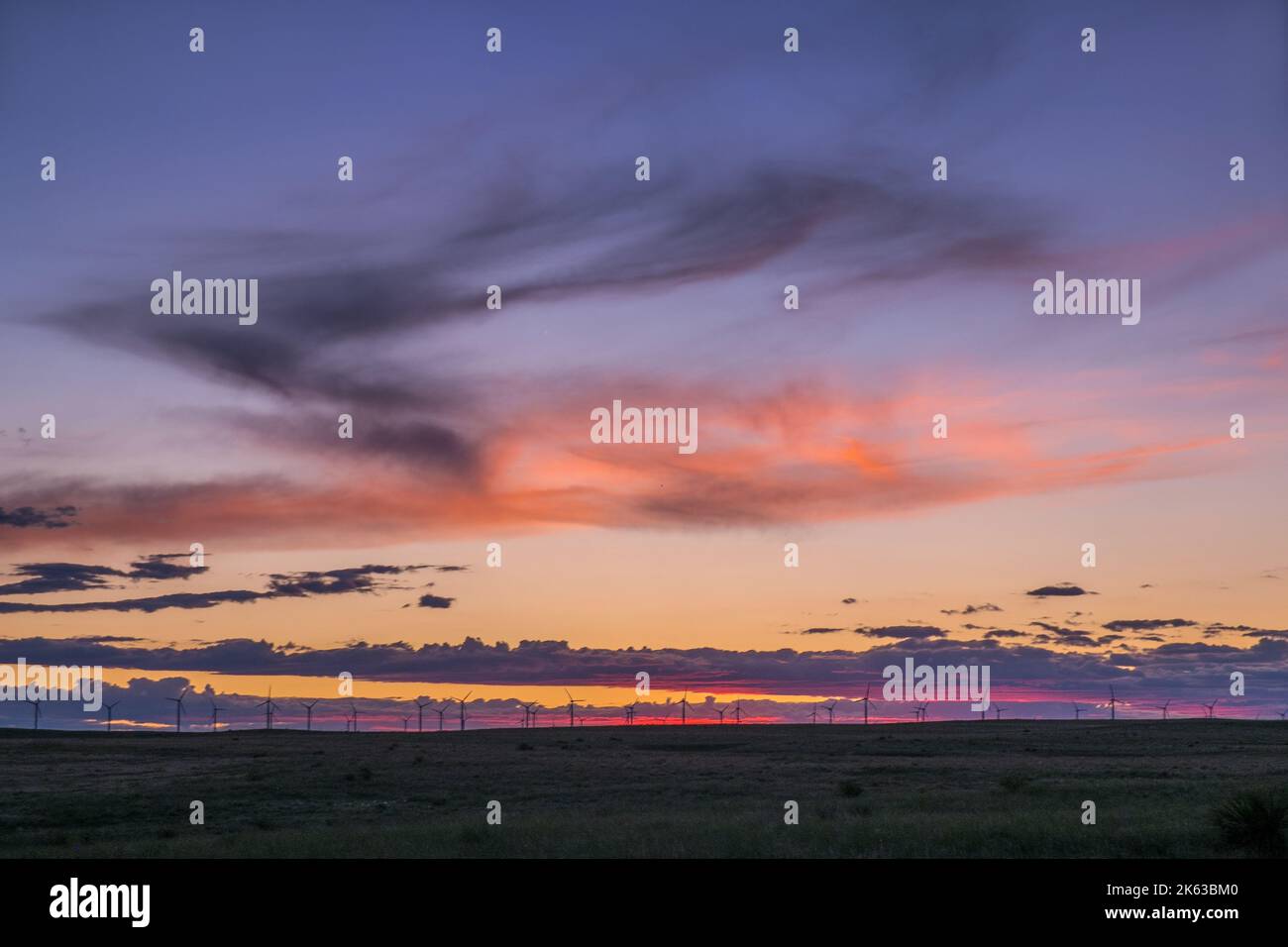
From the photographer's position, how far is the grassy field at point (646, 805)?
3319cm

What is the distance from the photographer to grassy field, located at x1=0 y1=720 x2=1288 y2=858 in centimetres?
3319

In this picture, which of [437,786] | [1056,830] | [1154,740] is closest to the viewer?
[1056,830]

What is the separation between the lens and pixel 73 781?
84000mm

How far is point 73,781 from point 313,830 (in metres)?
50.7

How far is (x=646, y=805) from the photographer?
2101 inches

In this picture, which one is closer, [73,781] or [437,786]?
[437,786]
